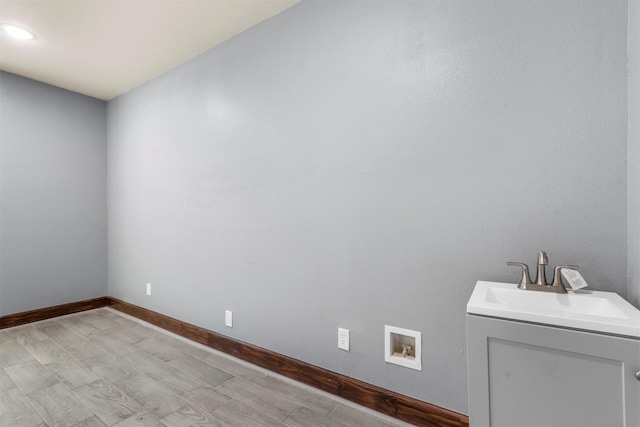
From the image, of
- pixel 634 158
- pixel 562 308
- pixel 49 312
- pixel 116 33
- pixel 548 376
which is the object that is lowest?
pixel 49 312

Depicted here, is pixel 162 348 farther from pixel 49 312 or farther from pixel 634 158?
pixel 634 158

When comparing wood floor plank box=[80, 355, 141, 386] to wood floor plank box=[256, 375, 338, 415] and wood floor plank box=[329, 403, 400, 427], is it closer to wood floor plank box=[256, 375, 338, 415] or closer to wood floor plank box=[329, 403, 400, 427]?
wood floor plank box=[256, 375, 338, 415]

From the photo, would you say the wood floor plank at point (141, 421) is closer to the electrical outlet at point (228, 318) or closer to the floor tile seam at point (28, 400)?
the floor tile seam at point (28, 400)

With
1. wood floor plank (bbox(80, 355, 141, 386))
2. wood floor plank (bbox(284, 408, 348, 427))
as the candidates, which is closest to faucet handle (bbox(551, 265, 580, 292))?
wood floor plank (bbox(284, 408, 348, 427))

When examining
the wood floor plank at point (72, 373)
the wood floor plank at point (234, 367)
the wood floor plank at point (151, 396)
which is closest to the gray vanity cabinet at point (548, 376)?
the wood floor plank at point (234, 367)

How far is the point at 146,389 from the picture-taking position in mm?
1799

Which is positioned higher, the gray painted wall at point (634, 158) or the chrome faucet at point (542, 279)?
the gray painted wall at point (634, 158)

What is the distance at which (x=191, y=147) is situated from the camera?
8.30ft

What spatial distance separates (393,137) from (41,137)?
344 cm

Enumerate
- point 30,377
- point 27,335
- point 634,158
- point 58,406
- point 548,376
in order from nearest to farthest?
point 548,376 → point 634,158 → point 58,406 → point 30,377 → point 27,335

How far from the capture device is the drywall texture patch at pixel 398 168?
1.18m

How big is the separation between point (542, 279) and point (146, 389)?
2.08 meters

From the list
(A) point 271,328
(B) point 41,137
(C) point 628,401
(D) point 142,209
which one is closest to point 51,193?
(B) point 41,137

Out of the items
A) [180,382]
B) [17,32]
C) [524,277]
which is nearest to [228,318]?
[180,382]
